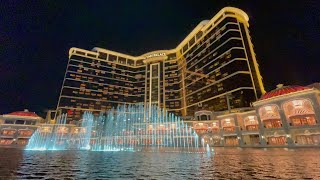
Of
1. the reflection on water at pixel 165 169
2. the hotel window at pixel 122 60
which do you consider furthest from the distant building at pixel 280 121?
the hotel window at pixel 122 60

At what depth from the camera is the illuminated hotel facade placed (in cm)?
8881

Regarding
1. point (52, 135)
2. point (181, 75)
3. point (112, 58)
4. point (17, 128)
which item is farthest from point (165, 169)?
point (112, 58)

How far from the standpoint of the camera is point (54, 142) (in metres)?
86.2

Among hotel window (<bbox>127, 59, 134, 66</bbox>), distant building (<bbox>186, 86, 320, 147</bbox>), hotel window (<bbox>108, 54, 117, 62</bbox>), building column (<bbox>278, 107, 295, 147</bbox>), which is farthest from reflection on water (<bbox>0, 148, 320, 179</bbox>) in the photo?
hotel window (<bbox>127, 59, 134, 66</bbox>)

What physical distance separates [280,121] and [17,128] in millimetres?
97821

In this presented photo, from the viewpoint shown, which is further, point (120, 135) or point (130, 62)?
point (130, 62)

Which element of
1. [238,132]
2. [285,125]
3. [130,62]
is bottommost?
[238,132]

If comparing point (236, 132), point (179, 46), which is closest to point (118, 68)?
point (179, 46)

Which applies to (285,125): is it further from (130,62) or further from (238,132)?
(130,62)

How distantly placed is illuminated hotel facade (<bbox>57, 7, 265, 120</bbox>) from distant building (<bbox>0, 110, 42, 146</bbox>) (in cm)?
3882

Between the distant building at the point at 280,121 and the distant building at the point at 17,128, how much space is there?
268 ft

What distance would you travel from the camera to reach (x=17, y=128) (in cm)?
7650

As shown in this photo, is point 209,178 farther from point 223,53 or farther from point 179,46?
point 179,46

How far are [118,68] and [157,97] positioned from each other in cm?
4305
